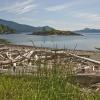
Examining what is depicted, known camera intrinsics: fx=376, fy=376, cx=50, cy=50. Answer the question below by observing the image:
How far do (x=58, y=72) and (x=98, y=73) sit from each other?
176 inches

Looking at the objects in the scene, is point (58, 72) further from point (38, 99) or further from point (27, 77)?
point (27, 77)

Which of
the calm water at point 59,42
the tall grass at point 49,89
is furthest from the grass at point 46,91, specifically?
the calm water at point 59,42

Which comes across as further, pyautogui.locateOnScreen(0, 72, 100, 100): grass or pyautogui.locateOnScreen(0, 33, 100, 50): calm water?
pyautogui.locateOnScreen(0, 33, 100, 50): calm water

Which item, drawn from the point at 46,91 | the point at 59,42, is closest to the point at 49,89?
the point at 46,91

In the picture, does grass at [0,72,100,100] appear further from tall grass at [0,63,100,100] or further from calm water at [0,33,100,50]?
calm water at [0,33,100,50]

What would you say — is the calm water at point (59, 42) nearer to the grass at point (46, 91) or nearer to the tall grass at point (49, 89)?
the tall grass at point (49, 89)

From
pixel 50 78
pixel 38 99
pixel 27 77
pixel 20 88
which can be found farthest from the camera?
pixel 27 77

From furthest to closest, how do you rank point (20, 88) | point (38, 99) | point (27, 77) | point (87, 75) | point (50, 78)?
point (87, 75) → point (27, 77) → point (20, 88) → point (50, 78) → point (38, 99)

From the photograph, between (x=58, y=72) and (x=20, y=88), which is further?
(x=20, y=88)

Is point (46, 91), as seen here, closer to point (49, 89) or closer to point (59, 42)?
point (49, 89)

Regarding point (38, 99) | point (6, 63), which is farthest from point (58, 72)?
point (6, 63)

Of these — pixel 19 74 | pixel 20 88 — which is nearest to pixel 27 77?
pixel 19 74

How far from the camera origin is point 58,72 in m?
10.3

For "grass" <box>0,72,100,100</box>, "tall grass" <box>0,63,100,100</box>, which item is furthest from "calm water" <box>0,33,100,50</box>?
"grass" <box>0,72,100,100</box>
